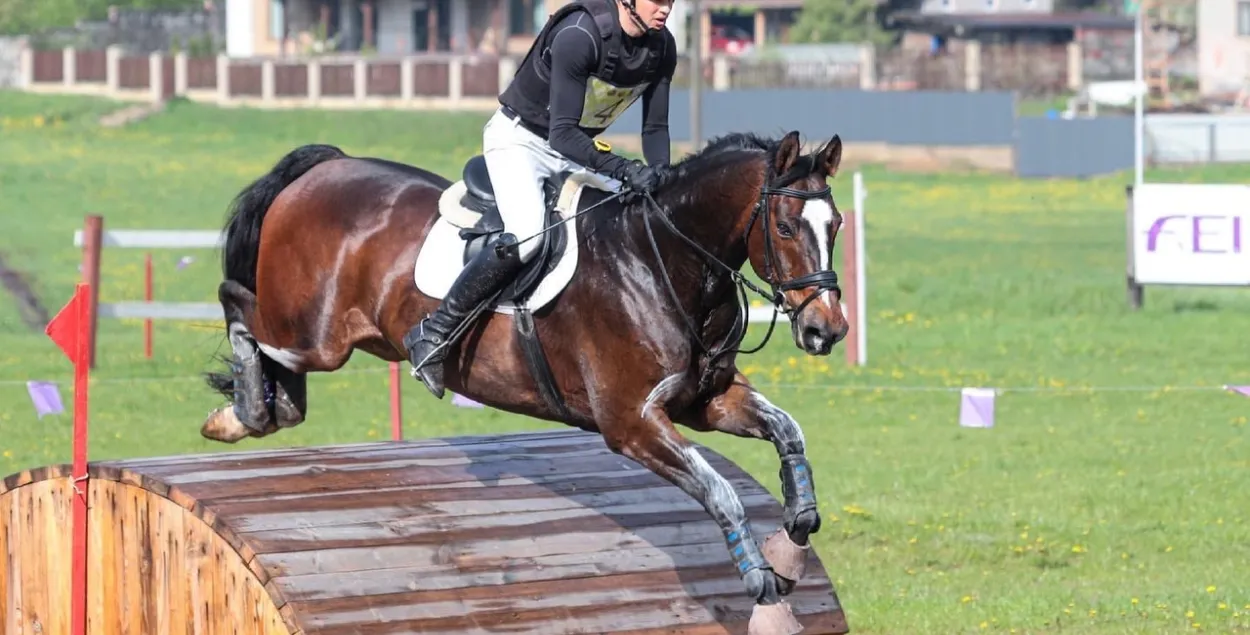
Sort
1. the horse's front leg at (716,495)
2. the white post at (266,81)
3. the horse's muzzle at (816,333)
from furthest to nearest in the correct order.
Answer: the white post at (266,81)
the horse's front leg at (716,495)
the horse's muzzle at (816,333)

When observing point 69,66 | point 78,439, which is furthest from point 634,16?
point 69,66

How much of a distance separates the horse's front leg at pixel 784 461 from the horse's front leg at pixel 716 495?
0.07 meters

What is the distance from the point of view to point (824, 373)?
17.3m

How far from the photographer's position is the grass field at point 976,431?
10.1m

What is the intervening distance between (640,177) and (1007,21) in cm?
6596

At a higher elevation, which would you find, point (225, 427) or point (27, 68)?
point (27, 68)

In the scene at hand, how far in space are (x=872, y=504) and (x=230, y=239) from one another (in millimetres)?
4769

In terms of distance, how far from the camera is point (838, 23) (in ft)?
229

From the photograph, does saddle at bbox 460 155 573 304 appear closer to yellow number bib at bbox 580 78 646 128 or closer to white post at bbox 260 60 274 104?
yellow number bib at bbox 580 78 646 128

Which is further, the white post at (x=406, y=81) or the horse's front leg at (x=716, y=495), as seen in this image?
the white post at (x=406, y=81)

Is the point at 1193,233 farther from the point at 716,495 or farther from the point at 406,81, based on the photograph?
the point at 406,81

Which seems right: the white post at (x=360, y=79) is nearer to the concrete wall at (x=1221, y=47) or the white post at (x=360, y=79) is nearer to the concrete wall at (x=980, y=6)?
the concrete wall at (x=980, y=6)

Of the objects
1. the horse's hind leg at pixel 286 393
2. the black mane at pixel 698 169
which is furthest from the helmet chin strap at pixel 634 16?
the horse's hind leg at pixel 286 393

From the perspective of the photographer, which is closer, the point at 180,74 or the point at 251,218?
the point at 251,218
